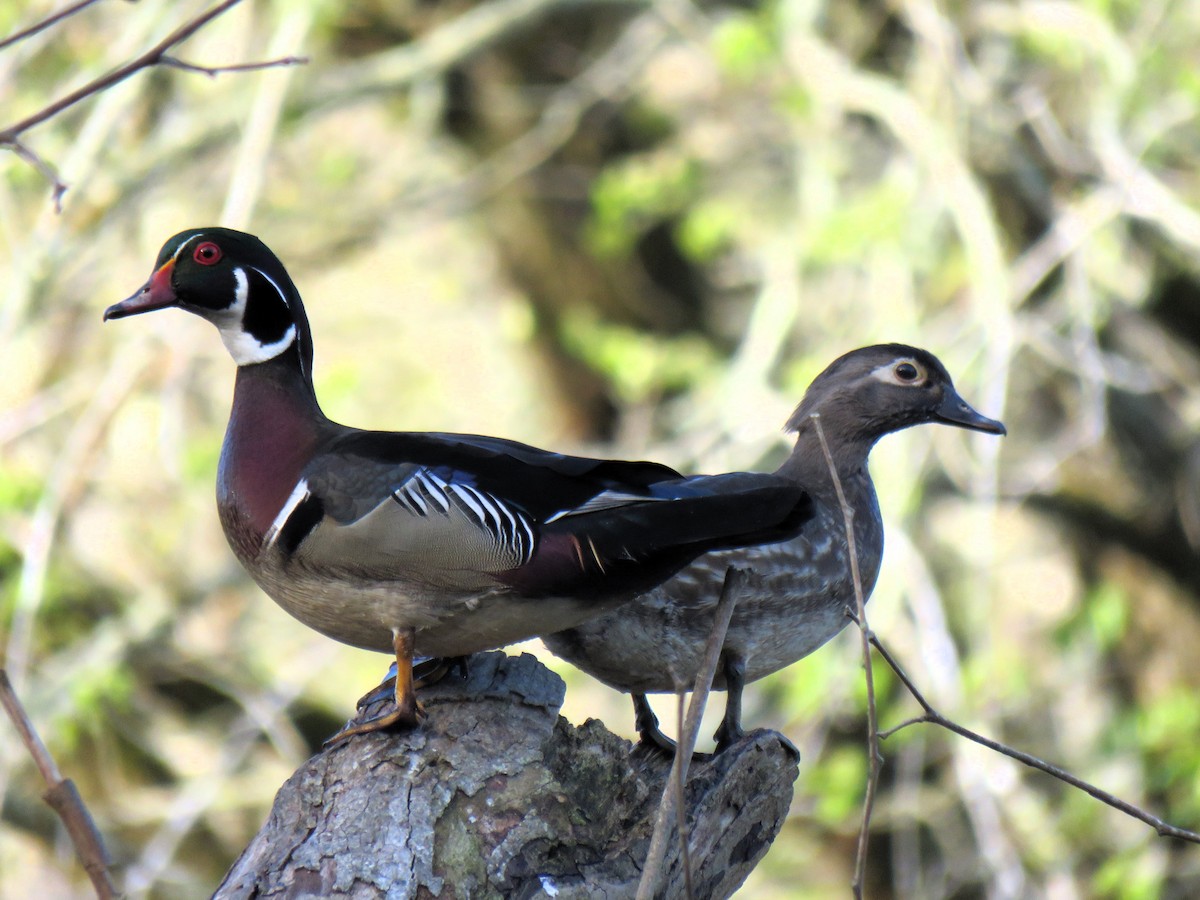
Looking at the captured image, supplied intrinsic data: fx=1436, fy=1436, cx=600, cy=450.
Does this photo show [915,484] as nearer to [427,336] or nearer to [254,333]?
[254,333]

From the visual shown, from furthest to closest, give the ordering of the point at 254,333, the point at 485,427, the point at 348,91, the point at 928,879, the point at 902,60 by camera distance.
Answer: the point at 485,427 < the point at 928,879 < the point at 902,60 < the point at 348,91 < the point at 254,333

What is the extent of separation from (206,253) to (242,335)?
129 mm

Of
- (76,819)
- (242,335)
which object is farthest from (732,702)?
(76,819)

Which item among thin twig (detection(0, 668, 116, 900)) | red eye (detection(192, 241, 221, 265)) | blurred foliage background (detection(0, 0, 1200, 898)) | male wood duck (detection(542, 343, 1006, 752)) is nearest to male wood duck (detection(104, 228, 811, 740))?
red eye (detection(192, 241, 221, 265))

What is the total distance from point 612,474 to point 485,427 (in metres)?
5.48

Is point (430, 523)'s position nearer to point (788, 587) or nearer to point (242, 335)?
point (242, 335)

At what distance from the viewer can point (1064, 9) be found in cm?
455

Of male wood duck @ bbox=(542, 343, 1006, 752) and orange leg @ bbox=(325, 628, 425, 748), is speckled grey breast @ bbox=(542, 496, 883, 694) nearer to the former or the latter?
male wood duck @ bbox=(542, 343, 1006, 752)

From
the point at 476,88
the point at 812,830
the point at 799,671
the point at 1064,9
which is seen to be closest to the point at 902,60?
the point at 1064,9

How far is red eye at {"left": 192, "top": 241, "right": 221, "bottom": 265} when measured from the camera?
2.04 metres

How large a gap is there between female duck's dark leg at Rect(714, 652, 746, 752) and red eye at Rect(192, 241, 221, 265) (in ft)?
3.43

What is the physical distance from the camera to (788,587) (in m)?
2.46

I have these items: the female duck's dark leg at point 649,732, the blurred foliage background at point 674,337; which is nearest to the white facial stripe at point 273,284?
the female duck's dark leg at point 649,732

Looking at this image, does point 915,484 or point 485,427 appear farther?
point 485,427
